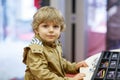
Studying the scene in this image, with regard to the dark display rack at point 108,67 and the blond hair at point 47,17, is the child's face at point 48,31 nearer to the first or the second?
the blond hair at point 47,17

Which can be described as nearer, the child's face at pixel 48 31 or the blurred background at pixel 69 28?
the child's face at pixel 48 31

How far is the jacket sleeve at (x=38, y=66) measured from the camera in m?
1.32

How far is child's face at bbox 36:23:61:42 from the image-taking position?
138cm

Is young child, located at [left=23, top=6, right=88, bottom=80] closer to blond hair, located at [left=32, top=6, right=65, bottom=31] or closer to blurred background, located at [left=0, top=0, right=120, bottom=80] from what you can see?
blond hair, located at [left=32, top=6, right=65, bottom=31]

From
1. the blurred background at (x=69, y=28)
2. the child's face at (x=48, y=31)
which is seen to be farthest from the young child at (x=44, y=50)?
the blurred background at (x=69, y=28)

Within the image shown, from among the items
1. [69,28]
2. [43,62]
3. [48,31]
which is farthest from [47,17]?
[69,28]

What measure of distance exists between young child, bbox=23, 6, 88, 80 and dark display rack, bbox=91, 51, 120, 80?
Result: 0.09 meters

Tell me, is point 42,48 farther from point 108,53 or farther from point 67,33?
point 67,33

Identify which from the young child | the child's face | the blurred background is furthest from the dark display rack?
the blurred background

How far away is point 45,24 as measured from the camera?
1378 millimetres

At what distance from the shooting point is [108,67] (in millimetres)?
1314

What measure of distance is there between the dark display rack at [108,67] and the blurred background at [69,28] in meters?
2.27

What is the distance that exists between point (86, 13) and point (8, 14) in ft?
3.26

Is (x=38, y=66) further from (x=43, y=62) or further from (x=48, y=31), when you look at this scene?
(x=48, y=31)
